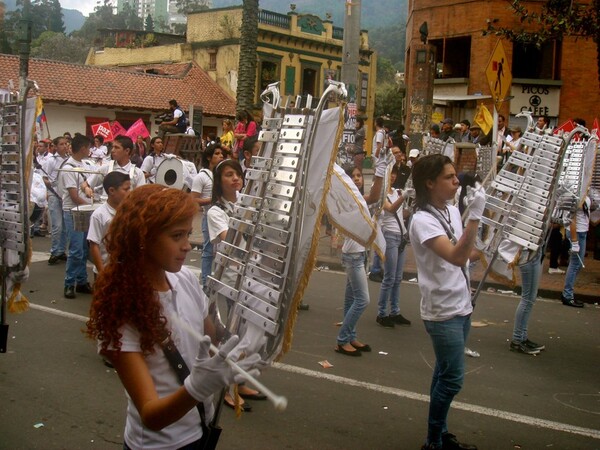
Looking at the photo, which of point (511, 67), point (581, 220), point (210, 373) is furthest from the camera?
point (511, 67)

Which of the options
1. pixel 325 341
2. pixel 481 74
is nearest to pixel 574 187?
pixel 325 341

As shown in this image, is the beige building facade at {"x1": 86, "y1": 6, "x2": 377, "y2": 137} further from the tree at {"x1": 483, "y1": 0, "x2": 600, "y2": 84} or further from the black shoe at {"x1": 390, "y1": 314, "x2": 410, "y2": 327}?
the black shoe at {"x1": 390, "y1": 314, "x2": 410, "y2": 327}

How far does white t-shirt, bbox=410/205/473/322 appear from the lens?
15.0ft

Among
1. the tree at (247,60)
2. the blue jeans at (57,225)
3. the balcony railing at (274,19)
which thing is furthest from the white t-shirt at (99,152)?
the balcony railing at (274,19)

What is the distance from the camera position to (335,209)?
5105 millimetres

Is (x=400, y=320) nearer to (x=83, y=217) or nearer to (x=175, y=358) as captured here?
(x=83, y=217)

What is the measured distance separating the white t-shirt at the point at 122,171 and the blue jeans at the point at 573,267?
5.60 metres

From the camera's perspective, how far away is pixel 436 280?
4.64 metres

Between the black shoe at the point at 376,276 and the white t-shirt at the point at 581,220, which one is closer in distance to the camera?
the white t-shirt at the point at 581,220

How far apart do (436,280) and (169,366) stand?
2431 millimetres

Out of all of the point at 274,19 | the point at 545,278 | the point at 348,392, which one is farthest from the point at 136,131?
the point at 274,19

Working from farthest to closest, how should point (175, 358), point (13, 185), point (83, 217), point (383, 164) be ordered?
point (83, 217)
point (383, 164)
point (13, 185)
point (175, 358)

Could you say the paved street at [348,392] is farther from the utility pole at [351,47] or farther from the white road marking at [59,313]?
the utility pole at [351,47]

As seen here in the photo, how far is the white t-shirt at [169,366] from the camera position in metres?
2.59
